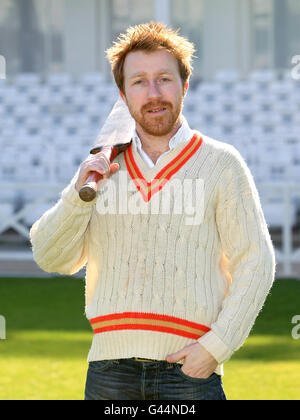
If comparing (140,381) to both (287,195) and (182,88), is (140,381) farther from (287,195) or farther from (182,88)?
(287,195)

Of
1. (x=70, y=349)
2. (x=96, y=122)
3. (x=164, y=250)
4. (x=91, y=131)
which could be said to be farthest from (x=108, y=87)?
(x=164, y=250)

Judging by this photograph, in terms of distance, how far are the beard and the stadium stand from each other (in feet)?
31.3

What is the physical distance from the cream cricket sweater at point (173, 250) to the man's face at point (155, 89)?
4.1 inches

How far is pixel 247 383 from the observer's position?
5.80 metres

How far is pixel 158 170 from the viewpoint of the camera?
9.27 feet

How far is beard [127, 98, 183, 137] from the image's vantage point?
9.12 feet

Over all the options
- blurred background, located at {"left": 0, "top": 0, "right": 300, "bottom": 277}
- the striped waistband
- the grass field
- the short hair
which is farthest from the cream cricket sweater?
blurred background, located at {"left": 0, "top": 0, "right": 300, "bottom": 277}

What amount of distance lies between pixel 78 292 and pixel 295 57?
349 inches

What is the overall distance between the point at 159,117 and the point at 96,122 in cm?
1318

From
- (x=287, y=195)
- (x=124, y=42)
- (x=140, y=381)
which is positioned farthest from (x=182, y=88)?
(x=287, y=195)

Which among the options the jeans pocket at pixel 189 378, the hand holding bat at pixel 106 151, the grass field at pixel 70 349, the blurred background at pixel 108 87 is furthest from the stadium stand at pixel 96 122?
the jeans pocket at pixel 189 378

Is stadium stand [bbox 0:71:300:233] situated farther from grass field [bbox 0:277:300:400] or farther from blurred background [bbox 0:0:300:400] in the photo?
grass field [bbox 0:277:300:400]

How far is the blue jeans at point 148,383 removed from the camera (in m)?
2.69

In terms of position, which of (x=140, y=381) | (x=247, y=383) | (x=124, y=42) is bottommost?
(x=247, y=383)
